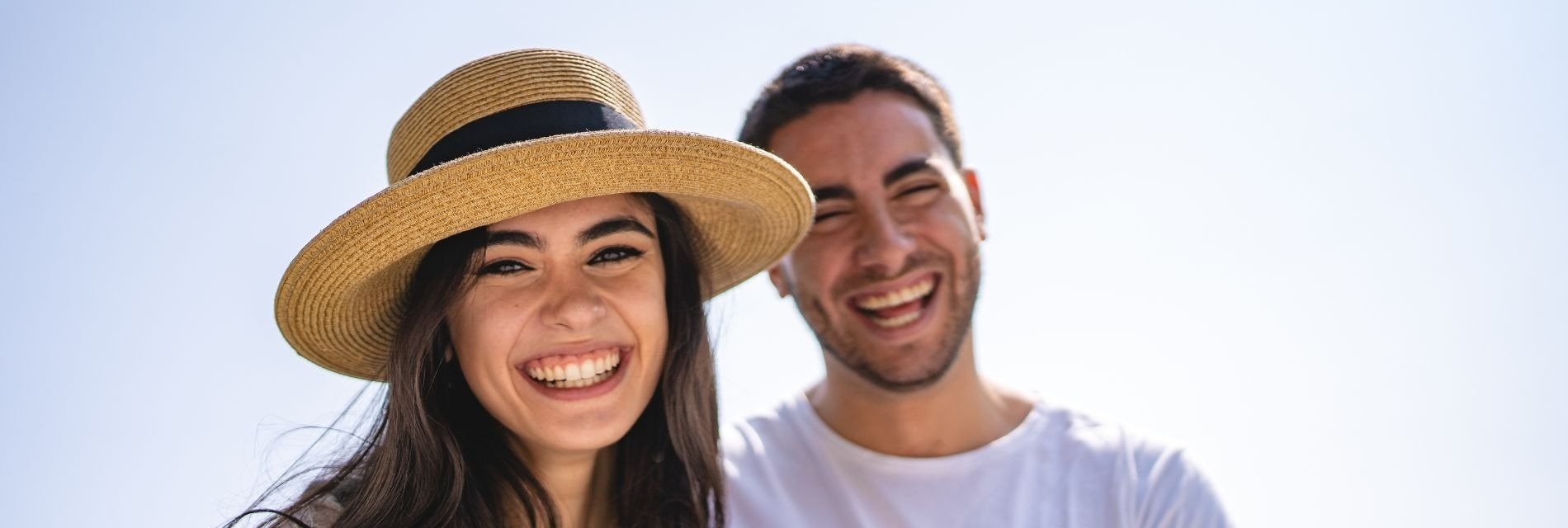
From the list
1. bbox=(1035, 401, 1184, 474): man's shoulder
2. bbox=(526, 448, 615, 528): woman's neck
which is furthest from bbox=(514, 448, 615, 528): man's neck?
bbox=(1035, 401, 1184, 474): man's shoulder

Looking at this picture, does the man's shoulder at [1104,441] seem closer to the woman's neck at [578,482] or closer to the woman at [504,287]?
the woman at [504,287]

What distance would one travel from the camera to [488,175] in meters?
2.49

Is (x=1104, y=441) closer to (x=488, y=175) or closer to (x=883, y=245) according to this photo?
(x=883, y=245)

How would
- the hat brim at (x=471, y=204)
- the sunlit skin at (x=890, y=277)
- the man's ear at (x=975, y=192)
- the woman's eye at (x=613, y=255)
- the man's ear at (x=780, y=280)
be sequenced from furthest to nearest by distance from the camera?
the man's ear at (x=975, y=192)
the man's ear at (x=780, y=280)
the sunlit skin at (x=890, y=277)
the woman's eye at (x=613, y=255)
the hat brim at (x=471, y=204)

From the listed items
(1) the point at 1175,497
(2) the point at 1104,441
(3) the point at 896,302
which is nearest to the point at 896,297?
(3) the point at 896,302

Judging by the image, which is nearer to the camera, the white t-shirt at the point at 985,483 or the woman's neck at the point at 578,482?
the woman's neck at the point at 578,482

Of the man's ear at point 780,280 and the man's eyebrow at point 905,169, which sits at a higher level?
the man's eyebrow at point 905,169

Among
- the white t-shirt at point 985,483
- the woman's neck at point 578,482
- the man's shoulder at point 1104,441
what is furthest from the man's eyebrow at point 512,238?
the man's shoulder at point 1104,441

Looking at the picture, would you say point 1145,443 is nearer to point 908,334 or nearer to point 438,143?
point 908,334

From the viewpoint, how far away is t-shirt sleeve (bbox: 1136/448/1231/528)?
3.34 m

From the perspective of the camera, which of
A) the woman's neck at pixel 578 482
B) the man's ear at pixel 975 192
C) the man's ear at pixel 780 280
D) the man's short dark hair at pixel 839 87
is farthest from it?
the man's ear at pixel 975 192

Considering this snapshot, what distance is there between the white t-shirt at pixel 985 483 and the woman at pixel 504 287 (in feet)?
2.10

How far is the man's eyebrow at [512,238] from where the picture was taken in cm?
264

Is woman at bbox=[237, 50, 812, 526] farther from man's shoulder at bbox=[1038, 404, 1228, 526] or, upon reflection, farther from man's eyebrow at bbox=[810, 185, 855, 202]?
man's shoulder at bbox=[1038, 404, 1228, 526]
